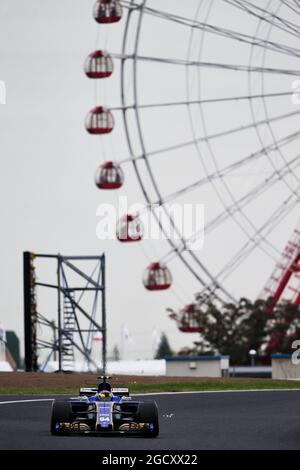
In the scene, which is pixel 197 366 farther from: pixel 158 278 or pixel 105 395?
pixel 105 395

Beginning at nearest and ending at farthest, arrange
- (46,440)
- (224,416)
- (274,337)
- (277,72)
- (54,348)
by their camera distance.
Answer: (46,440) < (224,416) < (277,72) < (54,348) < (274,337)

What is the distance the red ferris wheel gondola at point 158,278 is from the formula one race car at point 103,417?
33.7 metres

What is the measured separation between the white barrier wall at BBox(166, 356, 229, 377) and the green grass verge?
54.9 ft

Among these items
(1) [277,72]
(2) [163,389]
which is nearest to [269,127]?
(1) [277,72]

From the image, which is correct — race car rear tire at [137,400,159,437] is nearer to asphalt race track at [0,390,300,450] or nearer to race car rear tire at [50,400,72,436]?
asphalt race track at [0,390,300,450]

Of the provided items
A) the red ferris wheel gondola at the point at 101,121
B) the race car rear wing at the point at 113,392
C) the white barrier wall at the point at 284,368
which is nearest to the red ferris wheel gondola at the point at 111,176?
the red ferris wheel gondola at the point at 101,121

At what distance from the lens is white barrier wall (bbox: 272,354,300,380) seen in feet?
246

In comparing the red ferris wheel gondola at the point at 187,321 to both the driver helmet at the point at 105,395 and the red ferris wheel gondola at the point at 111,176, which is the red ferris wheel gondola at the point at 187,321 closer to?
the red ferris wheel gondola at the point at 111,176

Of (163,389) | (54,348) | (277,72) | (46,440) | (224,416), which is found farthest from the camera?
(54,348)

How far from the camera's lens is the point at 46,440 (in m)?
23.1
